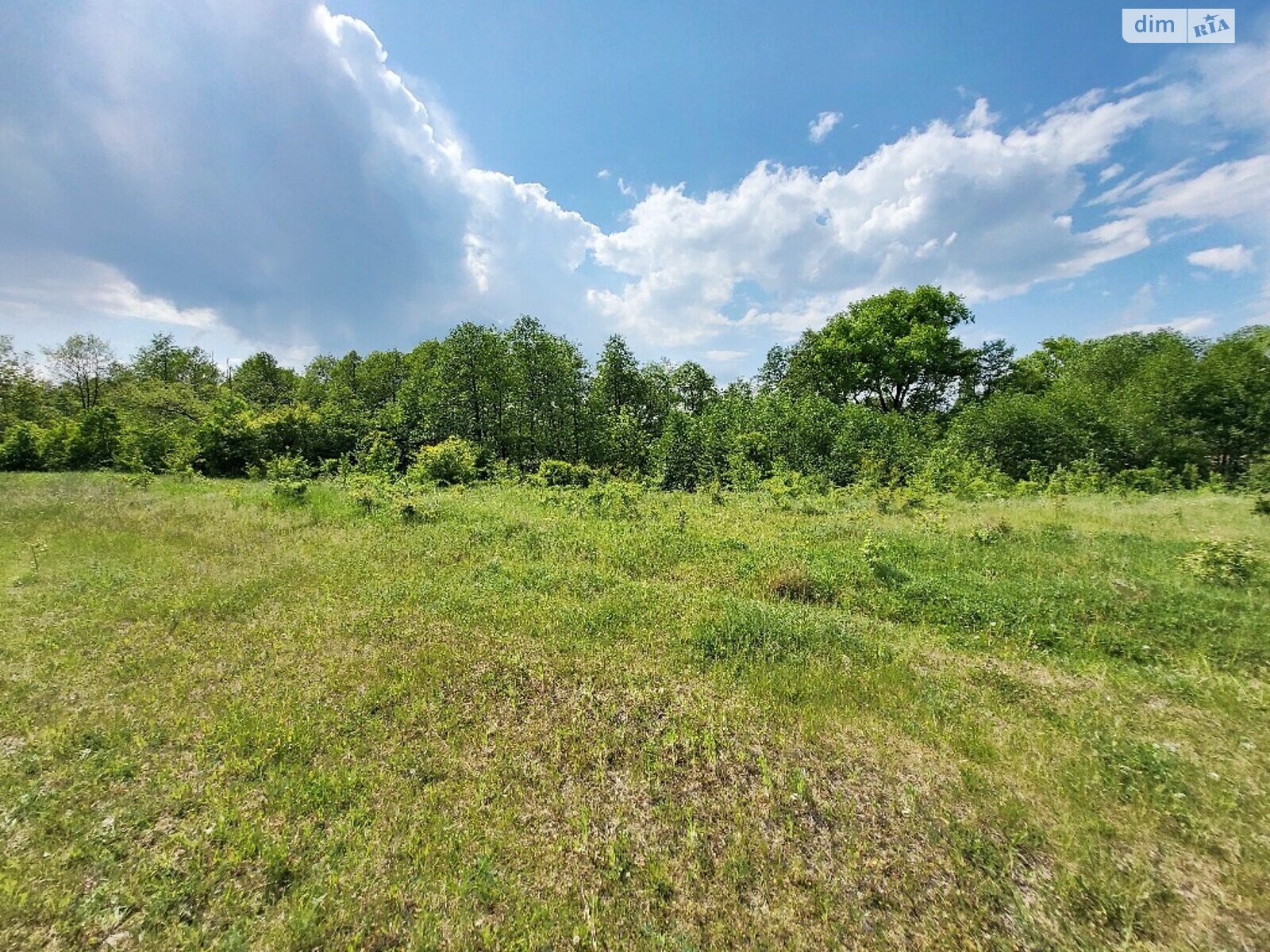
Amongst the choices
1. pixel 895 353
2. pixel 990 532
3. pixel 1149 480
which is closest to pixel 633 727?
pixel 990 532

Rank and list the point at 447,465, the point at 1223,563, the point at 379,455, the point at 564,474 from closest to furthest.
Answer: the point at 1223,563 → the point at 564,474 → the point at 447,465 → the point at 379,455

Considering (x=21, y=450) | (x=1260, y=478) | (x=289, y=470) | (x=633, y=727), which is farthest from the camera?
(x=21, y=450)

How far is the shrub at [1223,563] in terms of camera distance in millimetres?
7871

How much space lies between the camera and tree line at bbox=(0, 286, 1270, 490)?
2130 centimetres

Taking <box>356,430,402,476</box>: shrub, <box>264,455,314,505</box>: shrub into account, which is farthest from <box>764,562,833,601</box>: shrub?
<box>356,430,402,476</box>: shrub

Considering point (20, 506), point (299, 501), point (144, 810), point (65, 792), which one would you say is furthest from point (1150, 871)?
point (20, 506)

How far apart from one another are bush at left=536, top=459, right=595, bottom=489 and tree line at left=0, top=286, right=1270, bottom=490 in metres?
0.25

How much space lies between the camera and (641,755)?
180 inches

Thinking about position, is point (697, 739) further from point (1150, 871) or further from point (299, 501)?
point (299, 501)

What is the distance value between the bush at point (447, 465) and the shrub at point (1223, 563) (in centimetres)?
2310

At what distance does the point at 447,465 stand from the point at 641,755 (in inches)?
838

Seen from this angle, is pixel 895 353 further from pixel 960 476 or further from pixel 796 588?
pixel 796 588

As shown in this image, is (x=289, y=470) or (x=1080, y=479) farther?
(x=289, y=470)

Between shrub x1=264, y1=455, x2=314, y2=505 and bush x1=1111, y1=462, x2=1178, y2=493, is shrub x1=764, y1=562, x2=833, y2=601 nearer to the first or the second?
shrub x1=264, y1=455, x2=314, y2=505
